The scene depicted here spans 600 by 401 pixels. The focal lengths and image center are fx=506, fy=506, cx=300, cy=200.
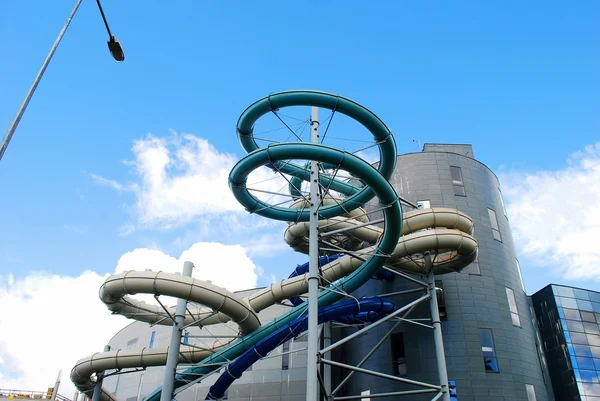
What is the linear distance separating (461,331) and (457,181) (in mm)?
9243

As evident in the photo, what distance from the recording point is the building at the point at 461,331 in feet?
77.9

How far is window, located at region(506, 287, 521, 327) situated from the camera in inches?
1035

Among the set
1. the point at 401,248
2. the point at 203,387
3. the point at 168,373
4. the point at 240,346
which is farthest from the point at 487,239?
the point at 203,387

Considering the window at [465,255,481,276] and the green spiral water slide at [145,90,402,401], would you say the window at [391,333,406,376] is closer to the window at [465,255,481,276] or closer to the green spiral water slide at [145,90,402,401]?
the green spiral water slide at [145,90,402,401]

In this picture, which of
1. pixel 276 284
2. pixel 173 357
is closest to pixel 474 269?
pixel 276 284

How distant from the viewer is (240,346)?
24.7 meters

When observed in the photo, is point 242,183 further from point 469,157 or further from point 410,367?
point 469,157

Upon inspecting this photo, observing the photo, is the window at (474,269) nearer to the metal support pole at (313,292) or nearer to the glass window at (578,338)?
the glass window at (578,338)

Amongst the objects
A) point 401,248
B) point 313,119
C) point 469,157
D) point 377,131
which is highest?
point 469,157

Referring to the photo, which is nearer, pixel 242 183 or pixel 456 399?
pixel 242 183

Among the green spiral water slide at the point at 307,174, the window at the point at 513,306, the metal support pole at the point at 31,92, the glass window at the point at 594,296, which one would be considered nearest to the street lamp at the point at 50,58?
the metal support pole at the point at 31,92

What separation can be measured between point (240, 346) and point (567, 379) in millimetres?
19179

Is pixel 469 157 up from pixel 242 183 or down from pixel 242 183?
up

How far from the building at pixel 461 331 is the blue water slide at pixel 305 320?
1.00 m
